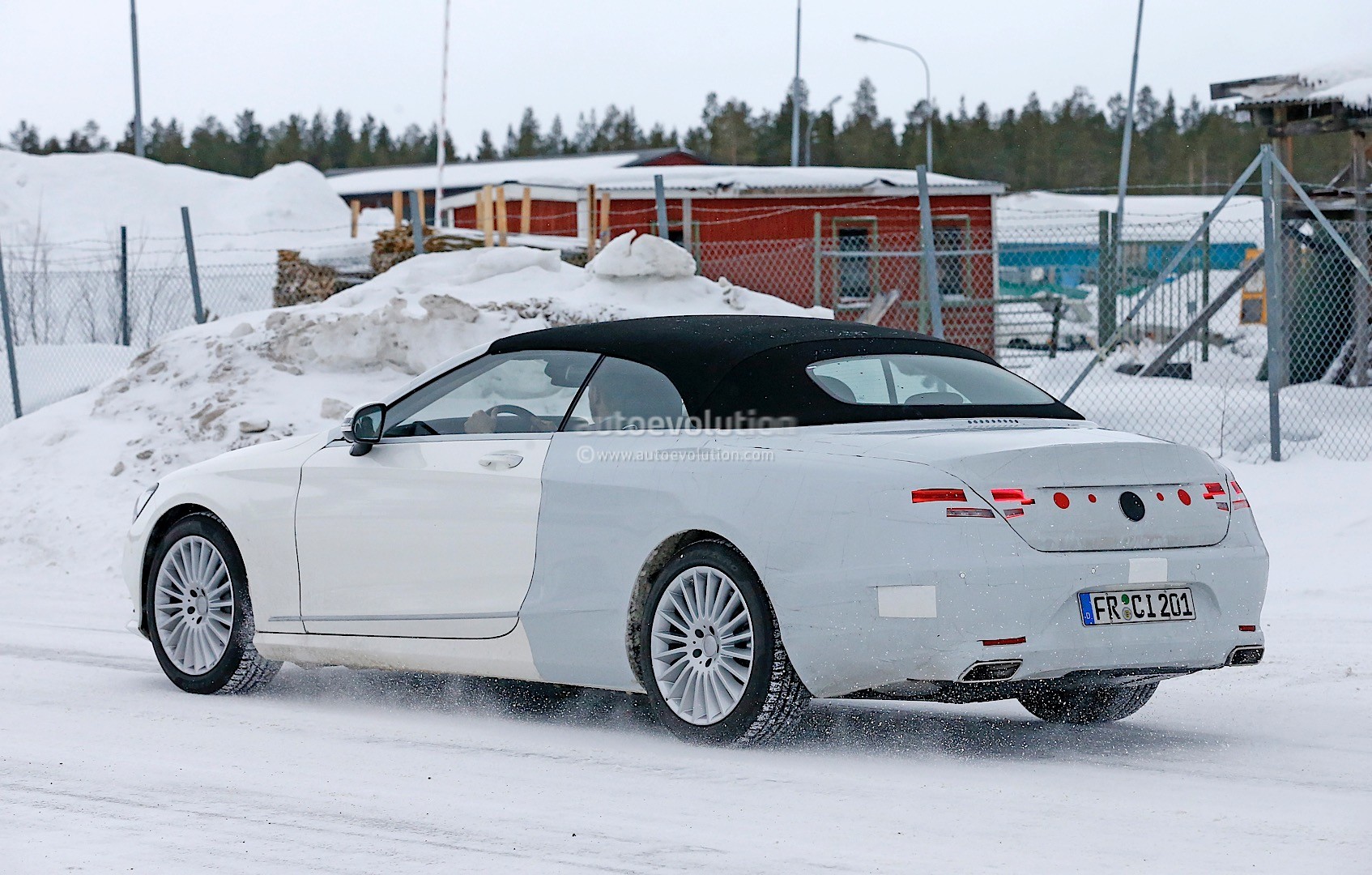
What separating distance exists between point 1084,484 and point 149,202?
1966 inches

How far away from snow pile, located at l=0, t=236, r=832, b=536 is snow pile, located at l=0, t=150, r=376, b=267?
29.7 m

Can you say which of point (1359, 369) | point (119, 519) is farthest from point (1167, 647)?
point (1359, 369)

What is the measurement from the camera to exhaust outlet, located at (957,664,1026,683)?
5246 millimetres

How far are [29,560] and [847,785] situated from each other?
909cm

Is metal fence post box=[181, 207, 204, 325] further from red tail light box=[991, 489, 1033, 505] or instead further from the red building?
red tail light box=[991, 489, 1033, 505]

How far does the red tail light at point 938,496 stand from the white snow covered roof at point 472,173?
44.2m

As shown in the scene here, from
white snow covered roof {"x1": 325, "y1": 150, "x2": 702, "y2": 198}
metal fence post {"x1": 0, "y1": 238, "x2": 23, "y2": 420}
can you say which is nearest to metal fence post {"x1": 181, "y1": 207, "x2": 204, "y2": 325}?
metal fence post {"x1": 0, "y1": 238, "x2": 23, "y2": 420}

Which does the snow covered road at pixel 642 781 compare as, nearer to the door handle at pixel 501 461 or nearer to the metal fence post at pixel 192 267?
the door handle at pixel 501 461

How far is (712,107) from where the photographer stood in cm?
13775

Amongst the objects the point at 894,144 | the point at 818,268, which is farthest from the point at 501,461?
the point at 894,144

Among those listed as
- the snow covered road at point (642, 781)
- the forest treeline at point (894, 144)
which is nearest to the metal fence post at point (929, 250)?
the snow covered road at point (642, 781)

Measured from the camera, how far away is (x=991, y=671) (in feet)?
17.3

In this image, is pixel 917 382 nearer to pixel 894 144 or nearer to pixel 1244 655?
pixel 1244 655

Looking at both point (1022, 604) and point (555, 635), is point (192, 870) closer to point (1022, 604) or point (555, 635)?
point (555, 635)
